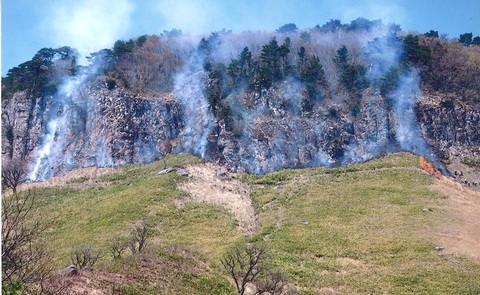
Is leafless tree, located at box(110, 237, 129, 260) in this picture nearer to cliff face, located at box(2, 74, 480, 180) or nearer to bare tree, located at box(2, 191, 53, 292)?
bare tree, located at box(2, 191, 53, 292)

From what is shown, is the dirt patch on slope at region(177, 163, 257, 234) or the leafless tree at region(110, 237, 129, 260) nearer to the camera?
the leafless tree at region(110, 237, 129, 260)

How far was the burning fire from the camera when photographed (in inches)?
2660

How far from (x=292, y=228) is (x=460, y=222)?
16.9 m

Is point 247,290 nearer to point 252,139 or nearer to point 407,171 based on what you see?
point 407,171

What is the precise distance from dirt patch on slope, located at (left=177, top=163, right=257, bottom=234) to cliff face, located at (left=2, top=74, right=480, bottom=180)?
7.22 metres

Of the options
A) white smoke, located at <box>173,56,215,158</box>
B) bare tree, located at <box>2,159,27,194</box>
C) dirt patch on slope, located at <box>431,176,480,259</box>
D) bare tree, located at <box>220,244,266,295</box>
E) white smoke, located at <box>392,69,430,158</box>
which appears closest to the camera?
bare tree, located at <box>220,244,266,295</box>

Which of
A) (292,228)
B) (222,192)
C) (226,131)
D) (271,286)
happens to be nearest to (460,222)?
(292,228)

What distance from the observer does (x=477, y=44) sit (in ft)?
374

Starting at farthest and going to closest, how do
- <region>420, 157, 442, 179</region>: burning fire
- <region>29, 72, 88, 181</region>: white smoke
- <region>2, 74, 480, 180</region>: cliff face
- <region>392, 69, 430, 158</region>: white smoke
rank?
1. <region>392, 69, 430, 158</region>: white smoke
2. <region>29, 72, 88, 181</region>: white smoke
3. <region>2, 74, 480, 180</region>: cliff face
4. <region>420, 157, 442, 179</region>: burning fire

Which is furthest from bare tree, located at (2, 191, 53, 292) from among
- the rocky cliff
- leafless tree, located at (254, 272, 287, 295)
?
the rocky cliff

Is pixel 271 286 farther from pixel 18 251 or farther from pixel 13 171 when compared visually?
pixel 13 171

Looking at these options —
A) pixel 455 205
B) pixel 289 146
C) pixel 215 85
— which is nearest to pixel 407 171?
pixel 455 205

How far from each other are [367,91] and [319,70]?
1051 cm

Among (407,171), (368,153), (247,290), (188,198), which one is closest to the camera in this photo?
(247,290)
